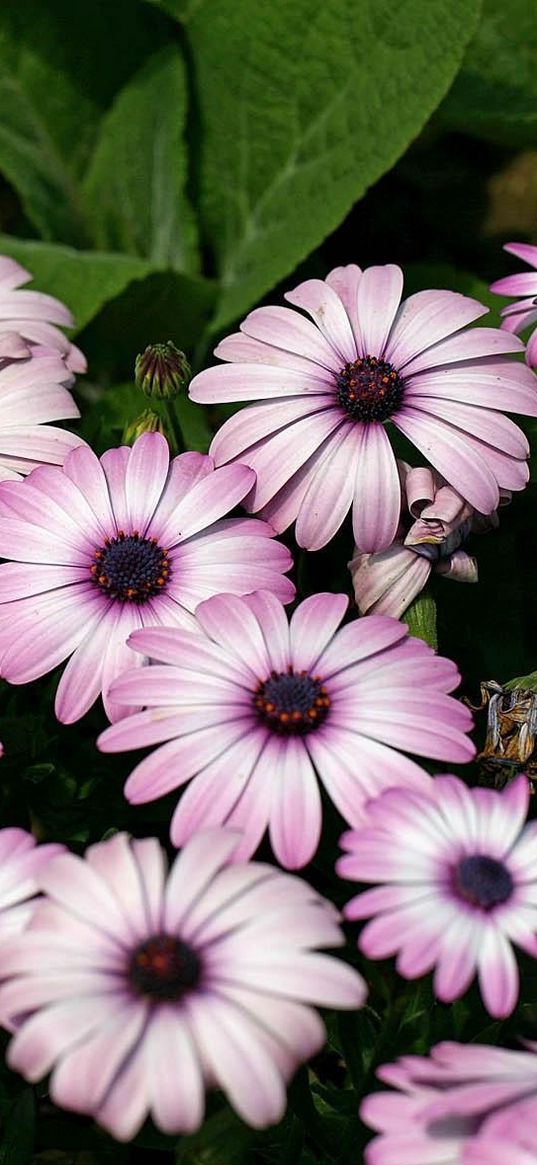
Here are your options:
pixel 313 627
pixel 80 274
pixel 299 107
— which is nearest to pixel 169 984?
pixel 313 627

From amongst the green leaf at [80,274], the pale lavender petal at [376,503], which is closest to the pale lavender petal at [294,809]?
the pale lavender petal at [376,503]

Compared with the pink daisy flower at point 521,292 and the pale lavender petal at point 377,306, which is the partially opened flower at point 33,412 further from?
the pink daisy flower at point 521,292

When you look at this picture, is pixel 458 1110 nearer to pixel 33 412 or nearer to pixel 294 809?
pixel 294 809

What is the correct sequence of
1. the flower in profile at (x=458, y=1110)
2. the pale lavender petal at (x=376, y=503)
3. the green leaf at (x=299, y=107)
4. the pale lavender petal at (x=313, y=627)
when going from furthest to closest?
the green leaf at (x=299, y=107)
the pale lavender petal at (x=376, y=503)
the pale lavender petal at (x=313, y=627)
the flower in profile at (x=458, y=1110)

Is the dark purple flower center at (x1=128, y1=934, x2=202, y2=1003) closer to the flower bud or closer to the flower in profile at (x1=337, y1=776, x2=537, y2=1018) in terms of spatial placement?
the flower in profile at (x1=337, y1=776, x2=537, y2=1018)

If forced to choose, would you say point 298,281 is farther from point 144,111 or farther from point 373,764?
point 373,764

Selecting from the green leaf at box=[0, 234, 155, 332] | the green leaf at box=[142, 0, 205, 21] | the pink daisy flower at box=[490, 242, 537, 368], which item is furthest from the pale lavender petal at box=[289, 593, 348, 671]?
the green leaf at box=[142, 0, 205, 21]
